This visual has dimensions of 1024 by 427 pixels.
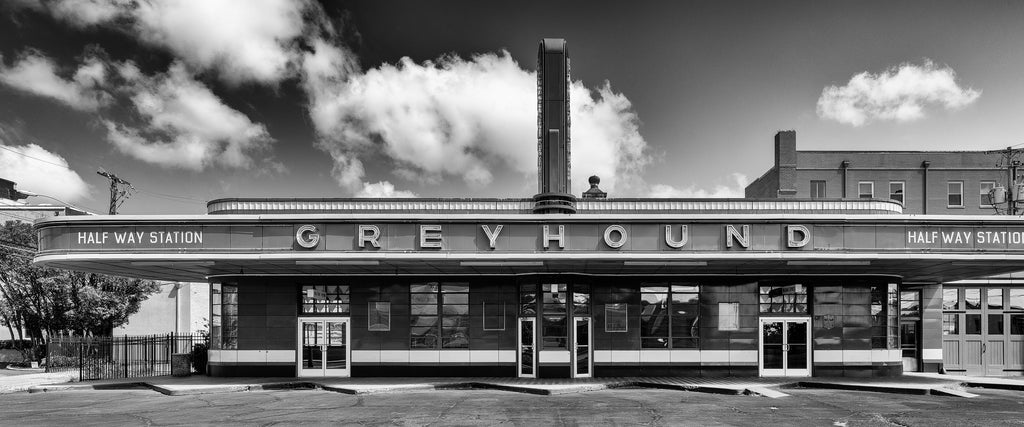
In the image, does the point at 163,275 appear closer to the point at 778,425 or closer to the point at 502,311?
the point at 502,311

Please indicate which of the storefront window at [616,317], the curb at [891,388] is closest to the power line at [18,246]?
the storefront window at [616,317]

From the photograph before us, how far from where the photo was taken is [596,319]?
21.1 metres

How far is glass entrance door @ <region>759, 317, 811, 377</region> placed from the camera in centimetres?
2116

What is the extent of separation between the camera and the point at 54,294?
31.1 m

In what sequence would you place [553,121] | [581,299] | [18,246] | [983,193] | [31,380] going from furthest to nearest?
[983,193] → [18,246] → [31,380] → [553,121] → [581,299]

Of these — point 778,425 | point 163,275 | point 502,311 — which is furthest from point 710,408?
point 163,275

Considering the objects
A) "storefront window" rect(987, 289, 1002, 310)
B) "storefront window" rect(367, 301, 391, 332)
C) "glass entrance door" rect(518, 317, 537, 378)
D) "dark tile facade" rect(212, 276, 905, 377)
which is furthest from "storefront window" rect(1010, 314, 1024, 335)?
"storefront window" rect(367, 301, 391, 332)

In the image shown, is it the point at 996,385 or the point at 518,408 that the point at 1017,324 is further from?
the point at 518,408

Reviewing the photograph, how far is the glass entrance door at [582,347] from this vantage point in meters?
20.6

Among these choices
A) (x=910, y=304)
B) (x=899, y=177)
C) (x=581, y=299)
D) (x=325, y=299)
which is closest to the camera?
(x=581, y=299)

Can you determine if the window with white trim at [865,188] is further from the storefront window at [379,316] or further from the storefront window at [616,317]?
the storefront window at [379,316]

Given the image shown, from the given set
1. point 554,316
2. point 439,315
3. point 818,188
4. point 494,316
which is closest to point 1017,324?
point 818,188

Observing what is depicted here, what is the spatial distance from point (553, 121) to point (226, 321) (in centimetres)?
1285

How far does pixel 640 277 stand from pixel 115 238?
15881 millimetres
